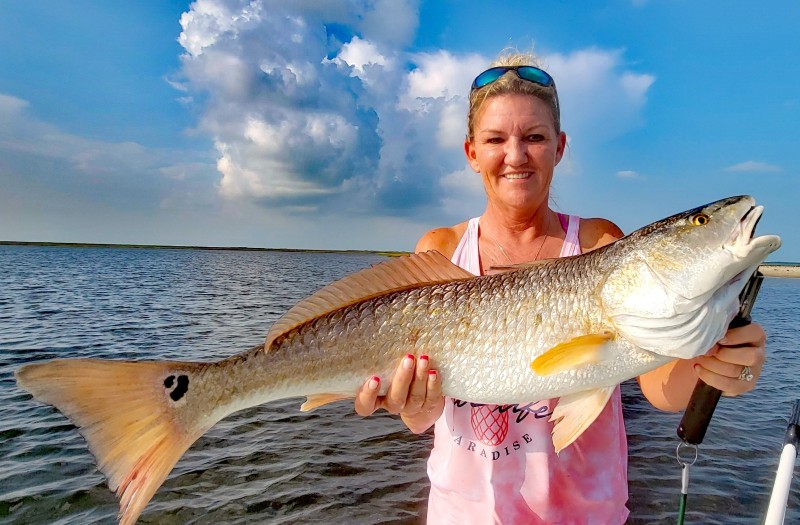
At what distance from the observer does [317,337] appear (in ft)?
9.01

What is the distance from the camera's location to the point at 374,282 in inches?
113

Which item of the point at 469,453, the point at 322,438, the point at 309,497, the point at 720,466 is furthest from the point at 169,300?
the point at 469,453

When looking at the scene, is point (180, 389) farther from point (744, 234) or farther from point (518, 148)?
point (744, 234)

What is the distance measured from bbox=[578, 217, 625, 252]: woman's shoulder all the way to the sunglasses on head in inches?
34.8

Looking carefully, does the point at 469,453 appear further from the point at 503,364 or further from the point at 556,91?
the point at 556,91

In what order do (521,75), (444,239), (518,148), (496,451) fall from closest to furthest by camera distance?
(496,451) → (518,148) → (521,75) → (444,239)

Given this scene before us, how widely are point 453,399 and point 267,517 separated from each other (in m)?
4.31

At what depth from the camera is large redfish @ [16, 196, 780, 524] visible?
7.68 ft

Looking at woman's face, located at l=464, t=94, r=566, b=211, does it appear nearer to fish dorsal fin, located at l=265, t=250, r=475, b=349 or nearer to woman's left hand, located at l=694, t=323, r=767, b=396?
fish dorsal fin, located at l=265, t=250, r=475, b=349

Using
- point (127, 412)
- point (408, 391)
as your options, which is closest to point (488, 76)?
point (408, 391)

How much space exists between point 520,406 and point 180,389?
1811mm

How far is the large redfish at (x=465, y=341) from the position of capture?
2.34 metres

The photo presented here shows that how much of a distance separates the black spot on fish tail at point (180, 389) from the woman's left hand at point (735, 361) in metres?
2.55

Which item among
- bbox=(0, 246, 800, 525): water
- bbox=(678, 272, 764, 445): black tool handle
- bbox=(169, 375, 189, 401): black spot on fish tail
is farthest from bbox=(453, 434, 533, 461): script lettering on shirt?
bbox=(0, 246, 800, 525): water
